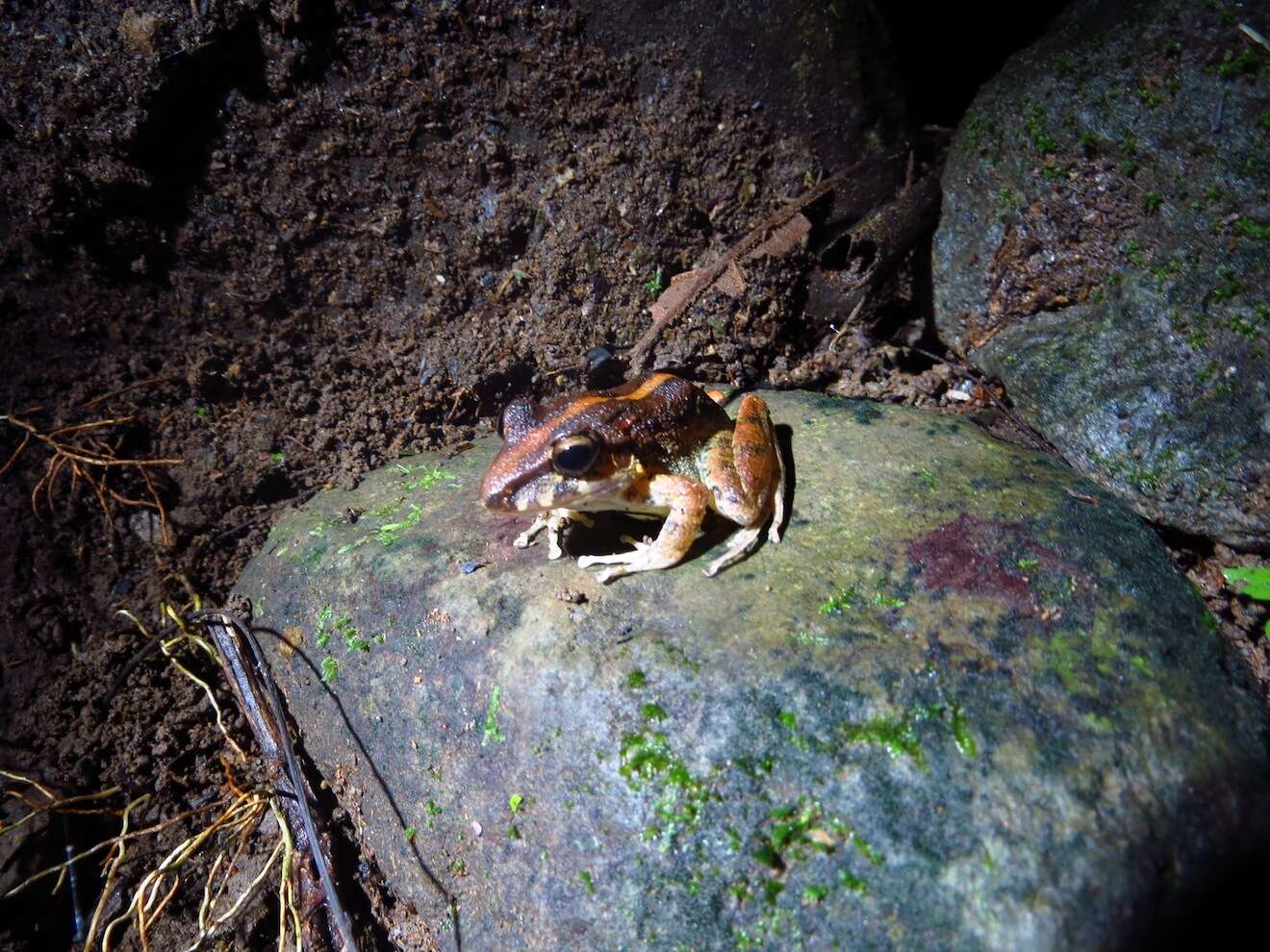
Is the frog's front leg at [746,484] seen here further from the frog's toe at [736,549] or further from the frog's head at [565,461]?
the frog's head at [565,461]

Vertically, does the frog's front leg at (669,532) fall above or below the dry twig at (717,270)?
below

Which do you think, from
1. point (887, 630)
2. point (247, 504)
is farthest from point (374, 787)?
point (887, 630)

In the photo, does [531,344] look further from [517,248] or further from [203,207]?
[203,207]

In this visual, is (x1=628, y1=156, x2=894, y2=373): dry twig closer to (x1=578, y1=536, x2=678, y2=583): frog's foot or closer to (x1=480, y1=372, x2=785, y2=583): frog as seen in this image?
(x1=480, y1=372, x2=785, y2=583): frog

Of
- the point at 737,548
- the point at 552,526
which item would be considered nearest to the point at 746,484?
the point at 737,548

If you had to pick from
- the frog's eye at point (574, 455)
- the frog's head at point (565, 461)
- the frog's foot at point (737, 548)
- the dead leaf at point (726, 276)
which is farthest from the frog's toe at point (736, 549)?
the dead leaf at point (726, 276)

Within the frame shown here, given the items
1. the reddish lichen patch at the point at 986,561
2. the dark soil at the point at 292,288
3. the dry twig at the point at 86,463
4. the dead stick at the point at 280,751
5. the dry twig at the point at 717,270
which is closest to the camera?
the reddish lichen patch at the point at 986,561

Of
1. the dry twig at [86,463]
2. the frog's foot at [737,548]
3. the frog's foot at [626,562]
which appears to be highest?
the dry twig at [86,463]

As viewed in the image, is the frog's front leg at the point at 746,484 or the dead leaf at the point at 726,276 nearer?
the frog's front leg at the point at 746,484
